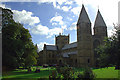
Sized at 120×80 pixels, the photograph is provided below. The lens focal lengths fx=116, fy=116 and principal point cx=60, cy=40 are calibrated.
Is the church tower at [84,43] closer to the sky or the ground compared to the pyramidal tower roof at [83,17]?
closer to the ground

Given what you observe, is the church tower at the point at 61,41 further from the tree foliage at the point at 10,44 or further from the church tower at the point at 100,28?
the tree foliage at the point at 10,44

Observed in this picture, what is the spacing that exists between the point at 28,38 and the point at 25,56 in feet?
16.7

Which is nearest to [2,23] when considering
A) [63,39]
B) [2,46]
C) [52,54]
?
[2,46]

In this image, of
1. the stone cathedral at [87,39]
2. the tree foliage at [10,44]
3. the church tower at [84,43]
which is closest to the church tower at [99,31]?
the stone cathedral at [87,39]

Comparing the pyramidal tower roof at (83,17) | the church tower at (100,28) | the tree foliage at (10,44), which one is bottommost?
the tree foliage at (10,44)

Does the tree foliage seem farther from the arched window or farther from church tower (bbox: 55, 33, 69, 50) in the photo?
church tower (bbox: 55, 33, 69, 50)

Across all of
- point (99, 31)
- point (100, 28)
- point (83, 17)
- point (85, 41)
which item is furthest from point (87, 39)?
point (83, 17)

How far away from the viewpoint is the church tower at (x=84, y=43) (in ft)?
149

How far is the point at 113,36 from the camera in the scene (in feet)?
58.3

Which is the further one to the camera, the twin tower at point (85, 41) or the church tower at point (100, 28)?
the church tower at point (100, 28)

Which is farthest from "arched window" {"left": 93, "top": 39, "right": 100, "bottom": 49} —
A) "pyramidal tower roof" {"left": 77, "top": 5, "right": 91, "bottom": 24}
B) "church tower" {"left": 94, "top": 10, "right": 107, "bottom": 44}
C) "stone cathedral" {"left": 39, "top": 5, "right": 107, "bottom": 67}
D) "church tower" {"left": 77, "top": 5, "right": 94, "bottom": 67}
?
"pyramidal tower roof" {"left": 77, "top": 5, "right": 91, "bottom": 24}

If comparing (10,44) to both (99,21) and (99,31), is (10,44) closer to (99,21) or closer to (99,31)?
(99,31)

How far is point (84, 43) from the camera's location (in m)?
46.1

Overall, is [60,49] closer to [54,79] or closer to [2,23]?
[2,23]
